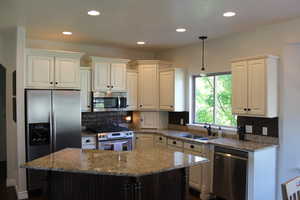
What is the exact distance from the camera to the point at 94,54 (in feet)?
18.5

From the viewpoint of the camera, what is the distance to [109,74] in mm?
5324

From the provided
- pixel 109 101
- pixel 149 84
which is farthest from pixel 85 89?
pixel 149 84

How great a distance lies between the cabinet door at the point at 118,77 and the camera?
5.36 metres

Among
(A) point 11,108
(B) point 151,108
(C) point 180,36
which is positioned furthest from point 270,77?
(A) point 11,108

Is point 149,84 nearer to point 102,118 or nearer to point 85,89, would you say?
point 102,118

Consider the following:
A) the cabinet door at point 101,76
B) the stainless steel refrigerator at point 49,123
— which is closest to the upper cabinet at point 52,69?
the stainless steel refrigerator at point 49,123

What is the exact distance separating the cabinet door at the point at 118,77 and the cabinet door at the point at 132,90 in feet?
0.82

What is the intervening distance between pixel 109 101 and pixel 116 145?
36.4 inches

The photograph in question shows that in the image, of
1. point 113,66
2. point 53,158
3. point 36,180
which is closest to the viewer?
point 53,158

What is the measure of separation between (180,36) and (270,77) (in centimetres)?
171

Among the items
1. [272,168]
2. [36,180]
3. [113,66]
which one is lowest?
[36,180]

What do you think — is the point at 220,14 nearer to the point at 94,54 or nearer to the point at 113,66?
the point at 113,66

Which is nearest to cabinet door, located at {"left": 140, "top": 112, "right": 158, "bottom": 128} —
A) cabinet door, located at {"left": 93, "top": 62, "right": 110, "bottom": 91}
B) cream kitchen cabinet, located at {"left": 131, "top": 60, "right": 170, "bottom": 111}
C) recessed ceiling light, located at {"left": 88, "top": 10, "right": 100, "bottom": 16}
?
cream kitchen cabinet, located at {"left": 131, "top": 60, "right": 170, "bottom": 111}

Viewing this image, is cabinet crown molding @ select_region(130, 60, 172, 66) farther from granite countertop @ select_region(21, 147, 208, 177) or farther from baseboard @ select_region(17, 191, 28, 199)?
baseboard @ select_region(17, 191, 28, 199)
